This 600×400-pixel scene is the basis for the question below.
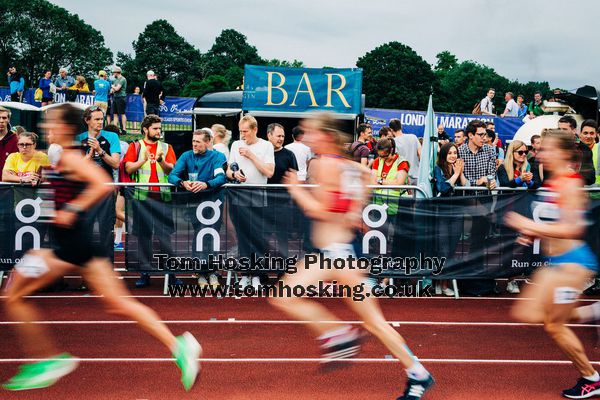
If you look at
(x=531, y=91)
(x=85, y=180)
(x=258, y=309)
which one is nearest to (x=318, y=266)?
(x=85, y=180)

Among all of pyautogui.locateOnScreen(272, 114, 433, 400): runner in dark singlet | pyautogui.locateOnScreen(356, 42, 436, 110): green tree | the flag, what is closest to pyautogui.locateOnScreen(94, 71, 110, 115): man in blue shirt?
the flag

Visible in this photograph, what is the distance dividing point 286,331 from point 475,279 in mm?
3408

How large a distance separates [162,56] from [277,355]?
348ft

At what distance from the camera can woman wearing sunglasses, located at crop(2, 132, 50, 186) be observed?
10859 millimetres

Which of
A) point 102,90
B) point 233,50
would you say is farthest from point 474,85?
point 102,90

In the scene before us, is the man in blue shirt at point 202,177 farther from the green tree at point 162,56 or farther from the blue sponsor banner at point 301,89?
the green tree at point 162,56

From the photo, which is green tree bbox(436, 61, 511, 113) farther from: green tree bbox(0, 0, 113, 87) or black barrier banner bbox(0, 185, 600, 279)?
black barrier banner bbox(0, 185, 600, 279)

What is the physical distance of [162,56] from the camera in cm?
10931

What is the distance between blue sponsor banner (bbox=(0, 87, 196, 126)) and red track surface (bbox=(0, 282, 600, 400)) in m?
19.1

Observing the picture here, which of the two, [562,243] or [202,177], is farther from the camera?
[202,177]

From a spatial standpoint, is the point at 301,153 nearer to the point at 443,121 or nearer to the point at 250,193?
the point at 250,193

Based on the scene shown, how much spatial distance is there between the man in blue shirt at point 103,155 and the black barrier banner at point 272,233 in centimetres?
2

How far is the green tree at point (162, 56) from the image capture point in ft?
359

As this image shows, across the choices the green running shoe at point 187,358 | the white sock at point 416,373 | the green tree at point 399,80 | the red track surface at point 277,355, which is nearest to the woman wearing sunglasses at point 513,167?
the red track surface at point 277,355
